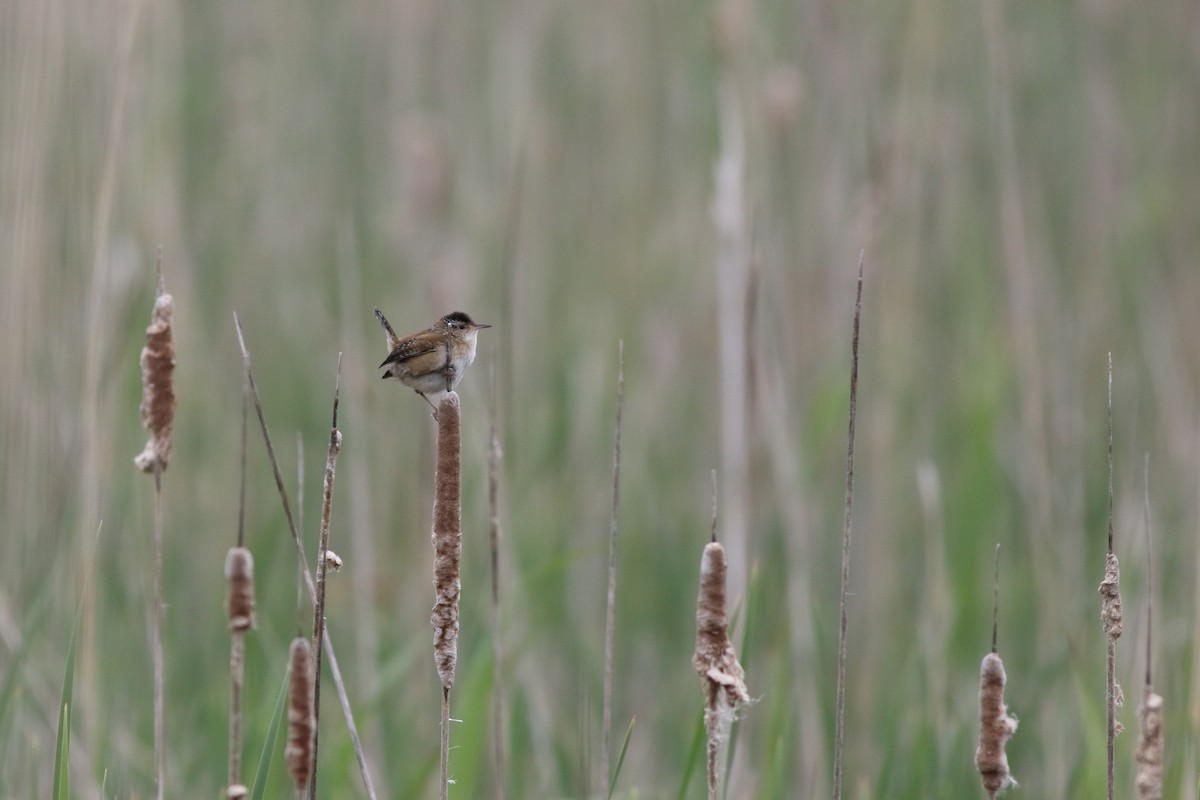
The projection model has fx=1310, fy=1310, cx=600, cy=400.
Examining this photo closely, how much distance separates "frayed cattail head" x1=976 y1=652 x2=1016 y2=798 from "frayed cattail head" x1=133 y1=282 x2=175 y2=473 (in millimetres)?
856

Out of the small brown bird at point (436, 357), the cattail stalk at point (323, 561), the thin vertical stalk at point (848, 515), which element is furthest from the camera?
the small brown bird at point (436, 357)

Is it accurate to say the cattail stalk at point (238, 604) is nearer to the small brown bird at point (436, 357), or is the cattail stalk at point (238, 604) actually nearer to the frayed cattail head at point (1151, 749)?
the small brown bird at point (436, 357)

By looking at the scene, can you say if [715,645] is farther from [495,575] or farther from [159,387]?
[159,387]

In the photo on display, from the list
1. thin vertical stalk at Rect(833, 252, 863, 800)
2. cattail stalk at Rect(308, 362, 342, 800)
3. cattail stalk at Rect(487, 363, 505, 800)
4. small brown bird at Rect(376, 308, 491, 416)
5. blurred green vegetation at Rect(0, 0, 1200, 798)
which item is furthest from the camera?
blurred green vegetation at Rect(0, 0, 1200, 798)

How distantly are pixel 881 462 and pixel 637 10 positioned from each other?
1759mm

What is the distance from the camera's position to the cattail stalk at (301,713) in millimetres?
1343

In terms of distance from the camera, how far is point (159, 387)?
1348 mm

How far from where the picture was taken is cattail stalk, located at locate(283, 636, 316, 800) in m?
1.34

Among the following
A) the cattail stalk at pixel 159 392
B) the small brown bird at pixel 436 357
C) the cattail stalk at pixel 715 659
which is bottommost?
the cattail stalk at pixel 715 659

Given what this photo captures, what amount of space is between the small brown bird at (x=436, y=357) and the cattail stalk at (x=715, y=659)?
0.78 meters

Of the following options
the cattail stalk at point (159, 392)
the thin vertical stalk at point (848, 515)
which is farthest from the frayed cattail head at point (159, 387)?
the thin vertical stalk at point (848, 515)

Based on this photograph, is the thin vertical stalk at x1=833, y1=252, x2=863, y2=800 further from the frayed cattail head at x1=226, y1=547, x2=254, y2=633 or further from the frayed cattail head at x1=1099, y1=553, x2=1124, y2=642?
the frayed cattail head at x1=226, y1=547, x2=254, y2=633

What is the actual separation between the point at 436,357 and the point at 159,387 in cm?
69

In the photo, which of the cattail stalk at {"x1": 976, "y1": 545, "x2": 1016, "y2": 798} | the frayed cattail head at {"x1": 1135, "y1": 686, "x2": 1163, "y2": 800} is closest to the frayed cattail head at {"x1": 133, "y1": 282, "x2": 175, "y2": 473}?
the cattail stalk at {"x1": 976, "y1": 545, "x2": 1016, "y2": 798}
